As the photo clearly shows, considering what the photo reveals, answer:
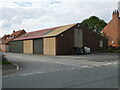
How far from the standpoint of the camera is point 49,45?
1271 inches

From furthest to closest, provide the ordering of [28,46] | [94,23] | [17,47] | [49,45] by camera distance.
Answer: [94,23]
[17,47]
[28,46]
[49,45]

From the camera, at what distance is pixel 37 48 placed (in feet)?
119

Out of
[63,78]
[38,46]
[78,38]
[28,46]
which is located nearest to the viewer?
[63,78]

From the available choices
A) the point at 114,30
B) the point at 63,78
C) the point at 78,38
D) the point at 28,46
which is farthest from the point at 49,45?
Answer: the point at 63,78

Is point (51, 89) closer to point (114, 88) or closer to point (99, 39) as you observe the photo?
point (114, 88)

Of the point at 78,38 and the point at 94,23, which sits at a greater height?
the point at 94,23

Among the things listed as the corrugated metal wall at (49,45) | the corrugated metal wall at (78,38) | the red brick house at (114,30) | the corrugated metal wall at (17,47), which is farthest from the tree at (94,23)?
the corrugated metal wall at (49,45)

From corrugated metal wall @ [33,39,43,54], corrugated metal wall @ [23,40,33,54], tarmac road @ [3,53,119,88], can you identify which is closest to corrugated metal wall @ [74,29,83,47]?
corrugated metal wall @ [33,39,43,54]

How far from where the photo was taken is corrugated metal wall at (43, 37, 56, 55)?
31056 millimetres

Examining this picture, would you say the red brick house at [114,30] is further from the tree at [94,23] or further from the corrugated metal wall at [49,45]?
the corrugated metal wall at [49,45]

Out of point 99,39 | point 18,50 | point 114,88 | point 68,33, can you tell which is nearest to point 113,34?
point 99,39

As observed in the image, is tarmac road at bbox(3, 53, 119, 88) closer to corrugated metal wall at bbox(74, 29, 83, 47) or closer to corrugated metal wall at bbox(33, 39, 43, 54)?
corrugated metal wall at bbox(74, 29, 83, 47)

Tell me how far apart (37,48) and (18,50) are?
1197cm

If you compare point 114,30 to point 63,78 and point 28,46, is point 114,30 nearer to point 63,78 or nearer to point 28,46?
point 28,46
